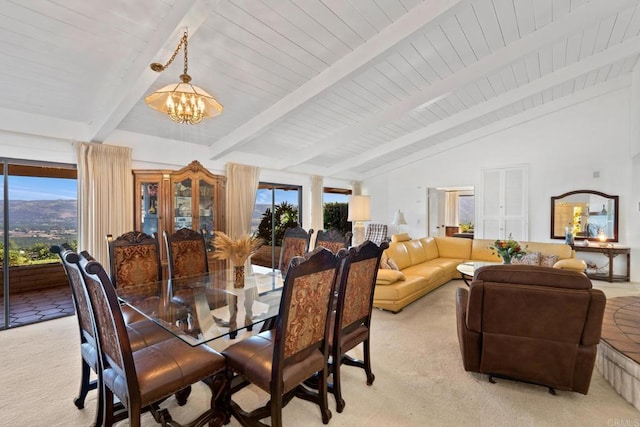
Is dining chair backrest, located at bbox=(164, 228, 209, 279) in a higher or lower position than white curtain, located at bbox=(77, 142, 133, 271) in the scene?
lower

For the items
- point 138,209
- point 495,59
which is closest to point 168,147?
point 138,209

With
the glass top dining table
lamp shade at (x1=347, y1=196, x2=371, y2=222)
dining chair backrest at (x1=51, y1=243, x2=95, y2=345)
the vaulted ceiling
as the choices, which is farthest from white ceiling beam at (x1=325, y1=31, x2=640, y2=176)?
dining chair backrest at (x1=51, y1=243, x2=95, y2=345)

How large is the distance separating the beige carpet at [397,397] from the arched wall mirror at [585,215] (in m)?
4.66

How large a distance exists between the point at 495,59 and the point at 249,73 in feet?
9.25

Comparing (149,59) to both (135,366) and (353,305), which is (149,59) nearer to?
(135,366)

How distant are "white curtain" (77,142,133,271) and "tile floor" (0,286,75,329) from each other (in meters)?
0.99

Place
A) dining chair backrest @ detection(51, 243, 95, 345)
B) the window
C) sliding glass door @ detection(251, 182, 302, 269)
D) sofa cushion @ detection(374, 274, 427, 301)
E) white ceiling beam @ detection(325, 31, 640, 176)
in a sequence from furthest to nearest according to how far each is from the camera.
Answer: the window, sliding glass door @ detection(251, 182, 302, 269), white ceiling beam @ detection(325, 31, 640, 176), sofa cushion @ detection(374, 274, 427, 301), dining chair backrest @ detection(51, 243, 95, 345)

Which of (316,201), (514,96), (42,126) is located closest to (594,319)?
(514,96)

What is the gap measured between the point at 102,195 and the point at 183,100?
7.38ft

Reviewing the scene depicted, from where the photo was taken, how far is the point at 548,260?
4832 mm

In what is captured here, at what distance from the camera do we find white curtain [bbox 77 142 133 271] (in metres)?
3.63

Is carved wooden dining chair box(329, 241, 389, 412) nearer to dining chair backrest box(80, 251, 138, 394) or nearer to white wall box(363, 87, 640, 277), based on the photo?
dining chair backrest box(80, 251, 138, 394)

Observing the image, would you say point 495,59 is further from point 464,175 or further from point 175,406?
point 175,406

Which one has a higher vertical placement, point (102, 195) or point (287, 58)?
point (287, 58)
